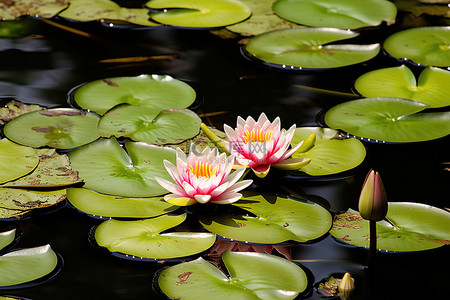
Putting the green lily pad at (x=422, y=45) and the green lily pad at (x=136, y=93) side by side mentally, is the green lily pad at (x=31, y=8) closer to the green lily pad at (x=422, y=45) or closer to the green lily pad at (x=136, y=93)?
the green lily pad at (x=136, y=93)

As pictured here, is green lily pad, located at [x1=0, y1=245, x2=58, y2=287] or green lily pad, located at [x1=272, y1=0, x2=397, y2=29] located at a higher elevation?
green lily pad, located at [x1=272, y1=0, x2=397, y2=29]

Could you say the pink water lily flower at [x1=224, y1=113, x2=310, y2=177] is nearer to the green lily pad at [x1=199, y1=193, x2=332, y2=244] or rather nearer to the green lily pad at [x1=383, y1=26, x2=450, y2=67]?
the green lily pad at [x1=199, y1=193, x2=332, y2=244]

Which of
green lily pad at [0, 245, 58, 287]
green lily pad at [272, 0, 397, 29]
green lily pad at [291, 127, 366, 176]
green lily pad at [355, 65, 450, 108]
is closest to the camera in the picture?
green lily pad at [0, 245, 58, 287]

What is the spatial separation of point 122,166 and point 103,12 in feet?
6.69

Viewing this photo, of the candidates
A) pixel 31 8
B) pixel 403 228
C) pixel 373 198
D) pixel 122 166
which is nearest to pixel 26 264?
pixel 122 166

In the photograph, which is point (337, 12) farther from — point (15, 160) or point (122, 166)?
point (15, 160)

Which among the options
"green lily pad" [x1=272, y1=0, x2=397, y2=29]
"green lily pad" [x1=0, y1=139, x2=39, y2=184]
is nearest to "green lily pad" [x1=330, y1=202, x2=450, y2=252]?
"green lily pad" [x1=0, y1=139, x2=39, y2=184]

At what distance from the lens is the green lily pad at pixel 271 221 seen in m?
2.40

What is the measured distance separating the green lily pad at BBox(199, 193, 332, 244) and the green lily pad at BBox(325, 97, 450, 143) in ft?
2.32

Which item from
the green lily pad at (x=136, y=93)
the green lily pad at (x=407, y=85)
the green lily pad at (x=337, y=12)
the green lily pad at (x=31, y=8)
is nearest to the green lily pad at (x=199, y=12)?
the green lily pad at (x=337, y=12)

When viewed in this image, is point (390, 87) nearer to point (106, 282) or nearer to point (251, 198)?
point (251, 198)

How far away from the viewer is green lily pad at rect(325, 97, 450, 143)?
3.08m

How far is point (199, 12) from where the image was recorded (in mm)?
4461

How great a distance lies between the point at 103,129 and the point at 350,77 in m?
1.55
